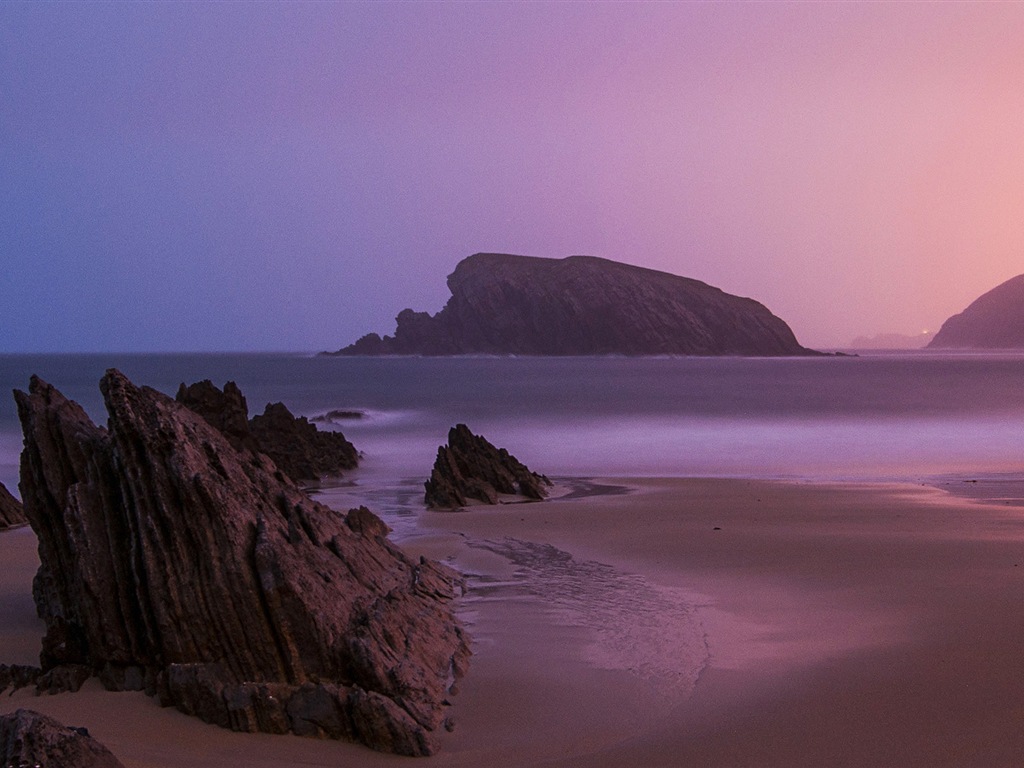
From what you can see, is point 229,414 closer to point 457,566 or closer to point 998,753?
point 457,566

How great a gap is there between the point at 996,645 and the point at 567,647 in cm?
356

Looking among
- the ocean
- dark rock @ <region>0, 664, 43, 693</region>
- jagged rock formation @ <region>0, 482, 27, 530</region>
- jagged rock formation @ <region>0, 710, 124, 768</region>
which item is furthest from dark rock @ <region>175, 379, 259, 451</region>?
jagged rock formation @ <region>0, 710, 124, 768</region>

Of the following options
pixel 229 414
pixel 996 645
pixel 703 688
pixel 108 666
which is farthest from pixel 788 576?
pixel 229 414

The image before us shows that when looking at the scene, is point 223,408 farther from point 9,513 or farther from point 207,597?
point 207,597

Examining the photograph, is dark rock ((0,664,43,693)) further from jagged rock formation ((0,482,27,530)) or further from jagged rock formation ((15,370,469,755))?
jagged rock formation ((0,482,27,530))

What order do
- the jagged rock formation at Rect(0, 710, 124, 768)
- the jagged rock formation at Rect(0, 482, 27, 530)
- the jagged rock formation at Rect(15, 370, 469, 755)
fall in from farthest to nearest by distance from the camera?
the jagged rock formation at Rect(0, 482, 27, 530), the jagged rock formation at Rect(15, 370, 469, 755), the jagged rock formation at Rect(0, 710, 124, 768)

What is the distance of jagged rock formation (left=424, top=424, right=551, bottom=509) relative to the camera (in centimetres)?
1909

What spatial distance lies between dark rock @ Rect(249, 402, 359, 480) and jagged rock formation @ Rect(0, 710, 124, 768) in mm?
19294

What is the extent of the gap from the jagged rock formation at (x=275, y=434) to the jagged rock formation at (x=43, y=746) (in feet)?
56.4

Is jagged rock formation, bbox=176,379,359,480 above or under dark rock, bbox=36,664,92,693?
above

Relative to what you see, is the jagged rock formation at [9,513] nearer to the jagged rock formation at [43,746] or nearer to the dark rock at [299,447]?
the dark rock at [299,447]

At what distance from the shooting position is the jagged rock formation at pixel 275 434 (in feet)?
79.1

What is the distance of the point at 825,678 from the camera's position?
7723mm

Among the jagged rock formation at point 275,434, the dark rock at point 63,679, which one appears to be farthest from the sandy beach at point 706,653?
the jagged rock formation at point 275,434
